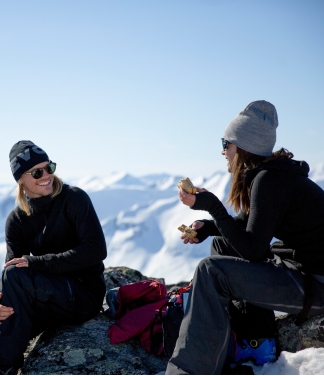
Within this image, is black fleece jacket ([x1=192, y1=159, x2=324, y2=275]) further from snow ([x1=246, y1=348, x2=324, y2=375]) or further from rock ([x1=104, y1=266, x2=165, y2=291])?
rock ([x1=104, y1=266, x2=165, y2=291])

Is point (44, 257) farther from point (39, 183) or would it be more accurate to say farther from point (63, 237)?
point (39, 183)

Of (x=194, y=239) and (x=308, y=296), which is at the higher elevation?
(x=194, y=239)

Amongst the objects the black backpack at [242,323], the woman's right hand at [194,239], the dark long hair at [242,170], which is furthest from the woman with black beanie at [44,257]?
the dark long hair at [242,170]

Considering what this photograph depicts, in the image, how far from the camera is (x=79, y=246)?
6.00 m

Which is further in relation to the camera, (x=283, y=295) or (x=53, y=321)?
(x=53, y=321)

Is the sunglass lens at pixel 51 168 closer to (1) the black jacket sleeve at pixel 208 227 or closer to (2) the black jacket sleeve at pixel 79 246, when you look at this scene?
(2) the black jacket sleeve at pixel 79 246

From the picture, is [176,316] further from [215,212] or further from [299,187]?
[299,187]

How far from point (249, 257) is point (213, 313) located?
0.68m

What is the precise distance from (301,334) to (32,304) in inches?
132

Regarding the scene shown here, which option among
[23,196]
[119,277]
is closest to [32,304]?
[23,196]

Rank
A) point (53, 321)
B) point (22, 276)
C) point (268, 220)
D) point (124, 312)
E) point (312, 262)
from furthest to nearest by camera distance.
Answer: point (124, 312), point (53, 321), point (22, 276), point (312, 262), point (268, 220)

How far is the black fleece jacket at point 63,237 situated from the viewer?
5945 millimetres

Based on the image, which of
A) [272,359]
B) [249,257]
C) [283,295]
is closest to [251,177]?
[249,257]

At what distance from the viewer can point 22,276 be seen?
228 inches
